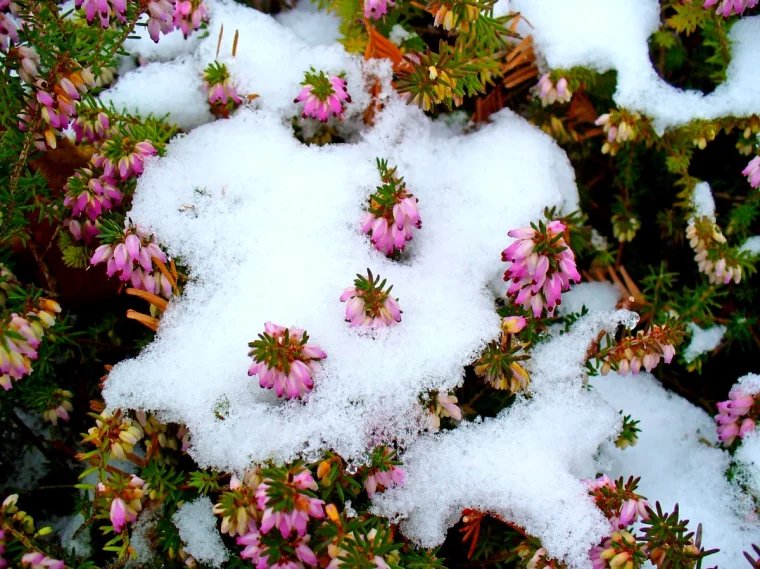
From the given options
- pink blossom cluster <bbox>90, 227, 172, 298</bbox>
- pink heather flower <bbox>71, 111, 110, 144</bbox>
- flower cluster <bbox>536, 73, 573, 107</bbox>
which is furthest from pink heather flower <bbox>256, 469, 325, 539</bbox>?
flower cluster <bbox>536, 73, 573, 107</bbox>

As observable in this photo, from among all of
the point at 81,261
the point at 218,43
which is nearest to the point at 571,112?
the point at 218,43

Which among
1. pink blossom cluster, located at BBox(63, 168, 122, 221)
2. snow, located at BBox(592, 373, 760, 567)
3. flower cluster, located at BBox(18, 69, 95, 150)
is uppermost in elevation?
flower cluster, located at BBox(18, 69, 95, 150)

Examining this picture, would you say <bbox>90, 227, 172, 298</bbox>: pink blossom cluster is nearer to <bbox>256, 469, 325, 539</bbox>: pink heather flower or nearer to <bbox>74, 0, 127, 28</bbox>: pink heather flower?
<bbox>74, 0, 127, 28</bbox>: pink heather flower

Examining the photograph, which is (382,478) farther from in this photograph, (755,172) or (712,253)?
(755,172)

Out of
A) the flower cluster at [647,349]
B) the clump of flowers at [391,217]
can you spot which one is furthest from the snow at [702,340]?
the clump of flowers at [391,217]

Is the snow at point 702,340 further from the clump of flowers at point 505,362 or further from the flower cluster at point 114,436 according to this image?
the flower cluster at point 114,436
